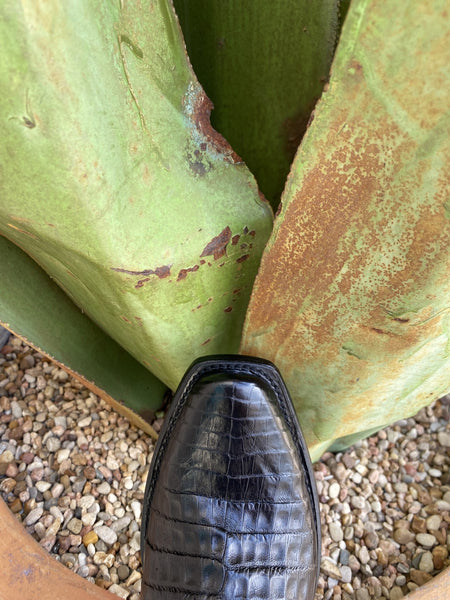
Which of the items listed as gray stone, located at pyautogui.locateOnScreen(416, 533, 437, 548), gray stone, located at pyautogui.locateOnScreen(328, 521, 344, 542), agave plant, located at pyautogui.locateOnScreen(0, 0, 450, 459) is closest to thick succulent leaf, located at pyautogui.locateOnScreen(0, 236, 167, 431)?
agave plant, located at pyautogui.locateOnScreen(0, 0, 450, 459)

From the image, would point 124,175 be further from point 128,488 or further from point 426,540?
point 426,540

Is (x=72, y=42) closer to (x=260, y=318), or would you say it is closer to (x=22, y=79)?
(x=22, y=79)

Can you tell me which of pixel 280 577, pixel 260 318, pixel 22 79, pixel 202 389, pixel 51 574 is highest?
pixel 22 79

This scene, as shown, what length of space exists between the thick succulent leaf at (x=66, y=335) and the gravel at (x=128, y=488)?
9cm

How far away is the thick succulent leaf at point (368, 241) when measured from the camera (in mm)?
388

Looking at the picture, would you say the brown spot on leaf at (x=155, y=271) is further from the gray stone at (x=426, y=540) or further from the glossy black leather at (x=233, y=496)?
the gray stone at (x=426, y=540)

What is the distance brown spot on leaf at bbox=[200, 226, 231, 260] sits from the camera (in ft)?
1.78

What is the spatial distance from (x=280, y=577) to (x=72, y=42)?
604 mm

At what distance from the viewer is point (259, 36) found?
0.60 metres

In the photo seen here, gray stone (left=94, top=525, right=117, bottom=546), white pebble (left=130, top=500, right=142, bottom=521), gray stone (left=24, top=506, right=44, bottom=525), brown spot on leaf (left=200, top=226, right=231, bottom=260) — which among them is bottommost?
gray stone (left=94, top=525, right=117, bottom=546)

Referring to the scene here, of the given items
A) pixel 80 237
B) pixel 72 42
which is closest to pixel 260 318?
pixel 80 237

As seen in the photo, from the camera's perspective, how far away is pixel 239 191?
54cm

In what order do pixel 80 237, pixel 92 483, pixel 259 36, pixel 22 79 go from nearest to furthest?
pixel 22 79 → pixel 80 237 → pixel 259 36 → pixel 92 483

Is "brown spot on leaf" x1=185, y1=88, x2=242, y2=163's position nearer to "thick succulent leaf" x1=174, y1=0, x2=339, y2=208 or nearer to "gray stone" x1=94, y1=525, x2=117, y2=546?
"thick succulent leaf" x1=174, y1=0, x2=339, y2=208
